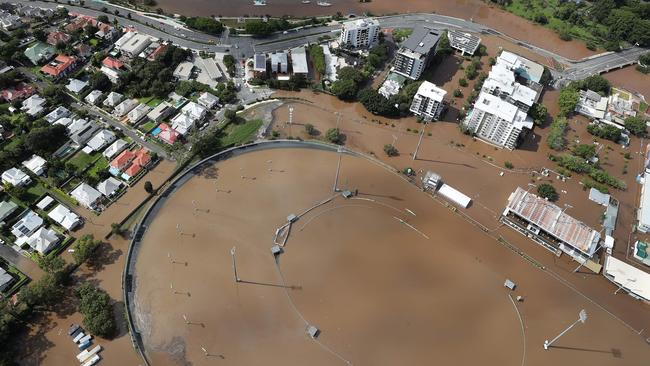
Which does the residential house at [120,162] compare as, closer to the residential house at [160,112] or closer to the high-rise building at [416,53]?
the residential house at [160,112]

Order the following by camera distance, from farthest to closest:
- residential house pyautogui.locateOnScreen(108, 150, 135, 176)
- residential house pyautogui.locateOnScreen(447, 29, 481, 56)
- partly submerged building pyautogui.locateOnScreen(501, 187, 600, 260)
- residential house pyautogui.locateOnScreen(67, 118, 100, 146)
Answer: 1. residential house pyautogui.locateOnScreen(447, 29, 481, 56)
2. residential house pyautogui.locateOnScreen(67, 118, 100, 146)
3. residential house pyautogui.locateOnScreen(108, 150, 135, 176)
4. partly submerged building pyautogui.locateOnScreen(501, 187, 600, 260)

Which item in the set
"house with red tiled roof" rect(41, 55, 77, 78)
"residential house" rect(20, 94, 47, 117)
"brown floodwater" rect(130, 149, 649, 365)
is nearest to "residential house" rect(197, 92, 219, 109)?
"brown floodwater" rect(130, 149, 649, 365)

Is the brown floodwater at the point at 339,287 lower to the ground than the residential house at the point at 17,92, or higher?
lower

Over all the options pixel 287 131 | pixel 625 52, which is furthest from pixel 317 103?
pixel 625 52

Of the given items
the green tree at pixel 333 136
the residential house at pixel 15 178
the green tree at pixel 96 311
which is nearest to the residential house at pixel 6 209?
the residential house at pixel 15 178

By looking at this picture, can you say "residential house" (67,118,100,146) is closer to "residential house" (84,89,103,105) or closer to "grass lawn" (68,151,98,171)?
"grass lawn" (68,151,98,171)

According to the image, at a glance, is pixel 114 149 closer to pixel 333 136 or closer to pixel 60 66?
pixel 60 66
